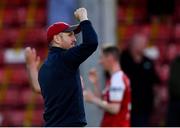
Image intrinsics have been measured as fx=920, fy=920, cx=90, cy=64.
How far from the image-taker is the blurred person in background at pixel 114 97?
30.1 feet

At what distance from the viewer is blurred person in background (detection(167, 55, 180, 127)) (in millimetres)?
11406

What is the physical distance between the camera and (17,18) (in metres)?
14.8

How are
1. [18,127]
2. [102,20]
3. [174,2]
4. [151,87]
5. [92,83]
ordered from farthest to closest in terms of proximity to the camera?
1. [174,2]
2. [18,127]
3. [151,87]
4. [102,20]
5. [92,83]

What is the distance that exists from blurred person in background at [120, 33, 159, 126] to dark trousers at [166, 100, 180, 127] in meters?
0.26

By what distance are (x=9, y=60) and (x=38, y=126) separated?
6.22ft

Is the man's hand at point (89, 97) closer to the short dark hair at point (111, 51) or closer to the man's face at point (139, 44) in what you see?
the short dark hair at point (111, 51)

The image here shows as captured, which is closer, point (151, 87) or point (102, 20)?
point (102, 20)

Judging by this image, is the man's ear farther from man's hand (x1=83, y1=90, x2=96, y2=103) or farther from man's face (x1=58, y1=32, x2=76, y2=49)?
man's hand (x1=83, y1=90, x2=96, y2=103)

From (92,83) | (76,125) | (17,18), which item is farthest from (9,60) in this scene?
(76,125)

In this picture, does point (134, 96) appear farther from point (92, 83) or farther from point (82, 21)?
point (82, 21)

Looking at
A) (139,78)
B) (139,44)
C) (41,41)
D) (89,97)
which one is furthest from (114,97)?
(41,41)

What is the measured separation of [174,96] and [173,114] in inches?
10.7

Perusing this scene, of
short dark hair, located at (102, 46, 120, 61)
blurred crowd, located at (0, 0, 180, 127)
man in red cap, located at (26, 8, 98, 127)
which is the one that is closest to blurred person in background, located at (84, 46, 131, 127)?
short dark hair, located at (102, 46, 120, 61)

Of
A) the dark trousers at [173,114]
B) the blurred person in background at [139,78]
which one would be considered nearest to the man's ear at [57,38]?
the blurred person in background at [139,78]
